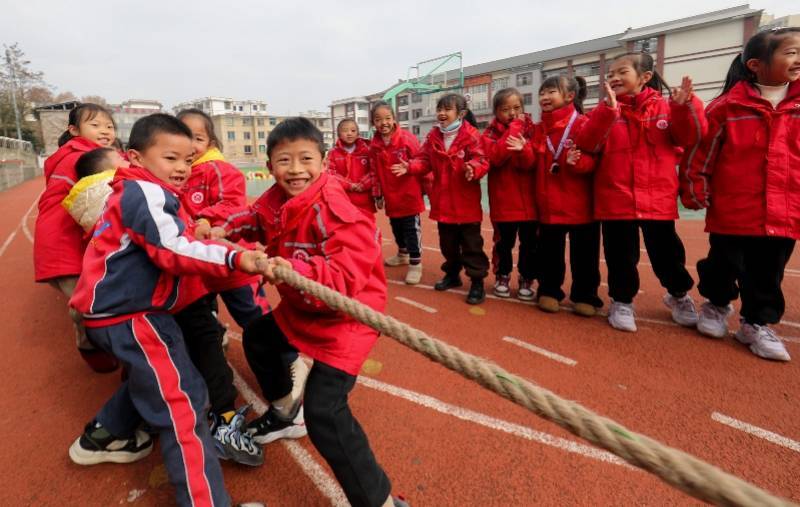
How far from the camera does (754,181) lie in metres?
2.89

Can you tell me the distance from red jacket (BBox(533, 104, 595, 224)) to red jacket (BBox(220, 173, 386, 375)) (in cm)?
231

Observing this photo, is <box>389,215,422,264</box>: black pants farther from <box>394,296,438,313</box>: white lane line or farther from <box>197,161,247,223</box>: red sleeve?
<box>197,161,247,223</box>: red sleeve

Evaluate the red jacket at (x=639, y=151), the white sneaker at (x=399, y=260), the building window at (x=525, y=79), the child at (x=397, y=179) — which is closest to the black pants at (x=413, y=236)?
the child at (x=397, y=179)

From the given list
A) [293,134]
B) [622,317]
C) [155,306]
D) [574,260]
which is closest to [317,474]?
[155,306]

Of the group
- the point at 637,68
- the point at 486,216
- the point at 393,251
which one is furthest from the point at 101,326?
the point at 486,216

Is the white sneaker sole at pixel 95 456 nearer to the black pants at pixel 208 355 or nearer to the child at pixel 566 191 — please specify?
the black pants at pixel 208 355

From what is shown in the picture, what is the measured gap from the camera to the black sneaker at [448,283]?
15.7ft

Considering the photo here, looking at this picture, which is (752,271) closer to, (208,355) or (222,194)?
(208,355)

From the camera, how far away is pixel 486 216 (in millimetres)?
8844

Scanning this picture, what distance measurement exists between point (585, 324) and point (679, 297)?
0.77 metres

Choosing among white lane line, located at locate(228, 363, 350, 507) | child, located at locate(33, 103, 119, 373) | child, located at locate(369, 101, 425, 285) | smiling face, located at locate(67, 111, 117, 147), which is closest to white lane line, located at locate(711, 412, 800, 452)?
white lane line, located at locate(228, 363, 350, 507)

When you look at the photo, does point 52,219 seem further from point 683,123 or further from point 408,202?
point 683,123

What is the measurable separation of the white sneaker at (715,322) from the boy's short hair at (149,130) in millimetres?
3750

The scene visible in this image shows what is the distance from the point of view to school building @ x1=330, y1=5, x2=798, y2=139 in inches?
975
